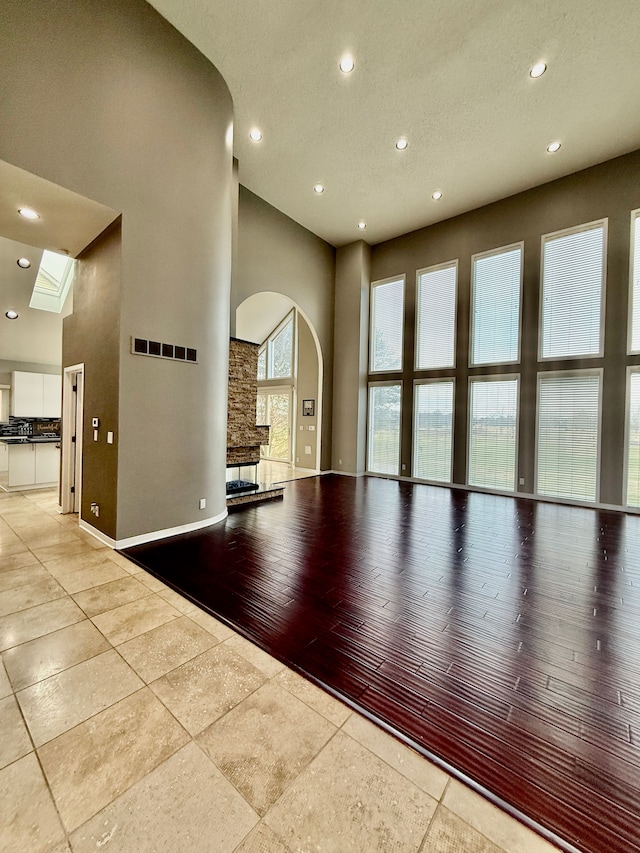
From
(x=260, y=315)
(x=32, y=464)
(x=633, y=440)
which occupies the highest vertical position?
(x=260, y=315)

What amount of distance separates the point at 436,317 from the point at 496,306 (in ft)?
3.97

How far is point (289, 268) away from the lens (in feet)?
24.6

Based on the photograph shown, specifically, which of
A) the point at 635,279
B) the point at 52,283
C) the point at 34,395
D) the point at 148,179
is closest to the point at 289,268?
the point at 148,179

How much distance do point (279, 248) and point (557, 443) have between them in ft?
21.6

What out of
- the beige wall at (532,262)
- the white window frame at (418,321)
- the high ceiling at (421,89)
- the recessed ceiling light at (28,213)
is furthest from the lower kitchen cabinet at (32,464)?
the white window frame at (418,321)

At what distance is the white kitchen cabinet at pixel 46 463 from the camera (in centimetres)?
612

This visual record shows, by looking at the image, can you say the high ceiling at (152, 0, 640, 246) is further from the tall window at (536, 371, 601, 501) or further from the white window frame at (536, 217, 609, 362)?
the tall window at (536, 371, 601, 501)

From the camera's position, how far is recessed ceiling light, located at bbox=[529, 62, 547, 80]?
4.22 m

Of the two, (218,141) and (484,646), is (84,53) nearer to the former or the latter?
(218,141)

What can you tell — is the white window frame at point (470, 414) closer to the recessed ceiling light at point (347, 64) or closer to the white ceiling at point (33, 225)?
the recessed ceiling light at point (347, 64)

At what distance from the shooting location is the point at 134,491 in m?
3.73

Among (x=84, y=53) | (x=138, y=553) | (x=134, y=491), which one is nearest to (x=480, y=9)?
(x=84, y=53)

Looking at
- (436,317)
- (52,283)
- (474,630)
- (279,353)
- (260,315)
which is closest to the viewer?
(474,630)

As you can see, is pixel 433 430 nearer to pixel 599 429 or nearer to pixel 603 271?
pixel 599 429
